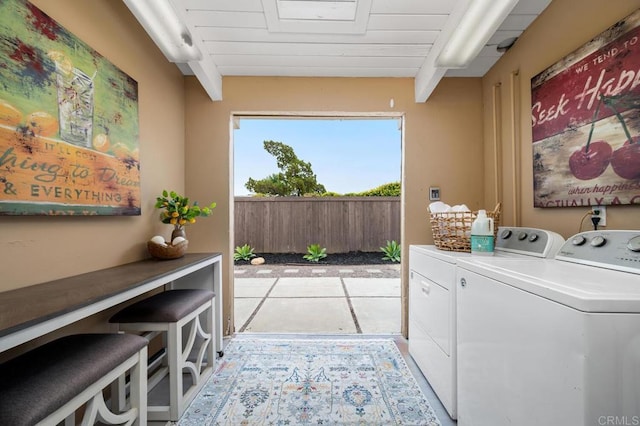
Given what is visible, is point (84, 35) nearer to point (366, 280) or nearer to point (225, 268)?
point (225, 268)

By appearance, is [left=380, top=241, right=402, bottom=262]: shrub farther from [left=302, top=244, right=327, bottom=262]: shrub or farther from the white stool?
the white stool

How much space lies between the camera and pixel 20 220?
109cm

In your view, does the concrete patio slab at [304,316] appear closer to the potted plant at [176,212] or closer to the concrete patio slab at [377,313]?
the concrete patio slab at [377,313]

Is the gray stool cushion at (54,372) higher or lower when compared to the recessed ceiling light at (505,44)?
lower

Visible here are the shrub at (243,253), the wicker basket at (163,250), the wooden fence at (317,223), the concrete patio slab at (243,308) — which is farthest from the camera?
the wooden fence at (317,223)

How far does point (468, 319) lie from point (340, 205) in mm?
5175

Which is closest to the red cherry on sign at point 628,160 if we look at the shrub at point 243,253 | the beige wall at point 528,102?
the beige wall at point 528,102

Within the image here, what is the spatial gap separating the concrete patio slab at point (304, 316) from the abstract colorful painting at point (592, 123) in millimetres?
1989

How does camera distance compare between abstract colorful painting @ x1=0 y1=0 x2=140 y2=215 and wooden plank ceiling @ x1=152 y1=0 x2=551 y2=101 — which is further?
wooden plank ceiling @ x1=152 y1=0 x2=551 y2=101

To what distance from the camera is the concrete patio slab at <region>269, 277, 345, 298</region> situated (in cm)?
378

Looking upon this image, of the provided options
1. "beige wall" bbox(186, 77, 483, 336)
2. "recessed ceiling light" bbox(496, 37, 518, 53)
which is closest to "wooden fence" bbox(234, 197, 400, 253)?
→ "beige wall" bbox(186, 77, 483, 336)

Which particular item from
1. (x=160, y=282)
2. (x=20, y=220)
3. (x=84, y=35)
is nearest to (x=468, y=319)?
(x=160, y=282)

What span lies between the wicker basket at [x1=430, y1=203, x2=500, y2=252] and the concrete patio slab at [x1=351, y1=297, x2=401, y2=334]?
1.18m

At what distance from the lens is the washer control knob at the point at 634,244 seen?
1.00m
